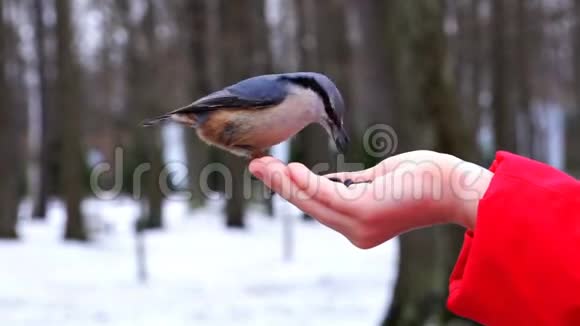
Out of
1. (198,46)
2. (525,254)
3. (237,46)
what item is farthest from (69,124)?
(525,254)

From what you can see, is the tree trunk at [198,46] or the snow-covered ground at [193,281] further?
the tree trunk at [198,46]

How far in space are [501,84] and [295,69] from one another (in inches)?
211

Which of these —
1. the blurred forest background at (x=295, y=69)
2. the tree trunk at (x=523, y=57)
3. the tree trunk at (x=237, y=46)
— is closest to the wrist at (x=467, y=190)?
the blurred forest background at (x=295, y=69)

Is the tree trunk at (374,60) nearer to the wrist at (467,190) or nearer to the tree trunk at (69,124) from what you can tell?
the wrist at (467,190)

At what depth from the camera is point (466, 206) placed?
55.9 inches

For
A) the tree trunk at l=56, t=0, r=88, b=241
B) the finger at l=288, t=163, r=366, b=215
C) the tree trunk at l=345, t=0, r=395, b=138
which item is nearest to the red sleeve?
the finger at l=288, t=163, r=366, b=215

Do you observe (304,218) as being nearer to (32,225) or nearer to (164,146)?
(164,146)

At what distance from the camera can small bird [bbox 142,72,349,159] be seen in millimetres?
1564

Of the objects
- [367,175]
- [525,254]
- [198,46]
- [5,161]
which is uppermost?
[198,46]

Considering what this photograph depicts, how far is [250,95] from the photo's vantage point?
1.66 m

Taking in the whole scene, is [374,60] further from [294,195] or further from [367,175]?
[294,195]

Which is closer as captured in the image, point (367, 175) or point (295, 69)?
point (367, 175)

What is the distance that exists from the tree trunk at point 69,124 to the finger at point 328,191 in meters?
11.1

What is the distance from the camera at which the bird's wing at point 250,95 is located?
1.62 metres
